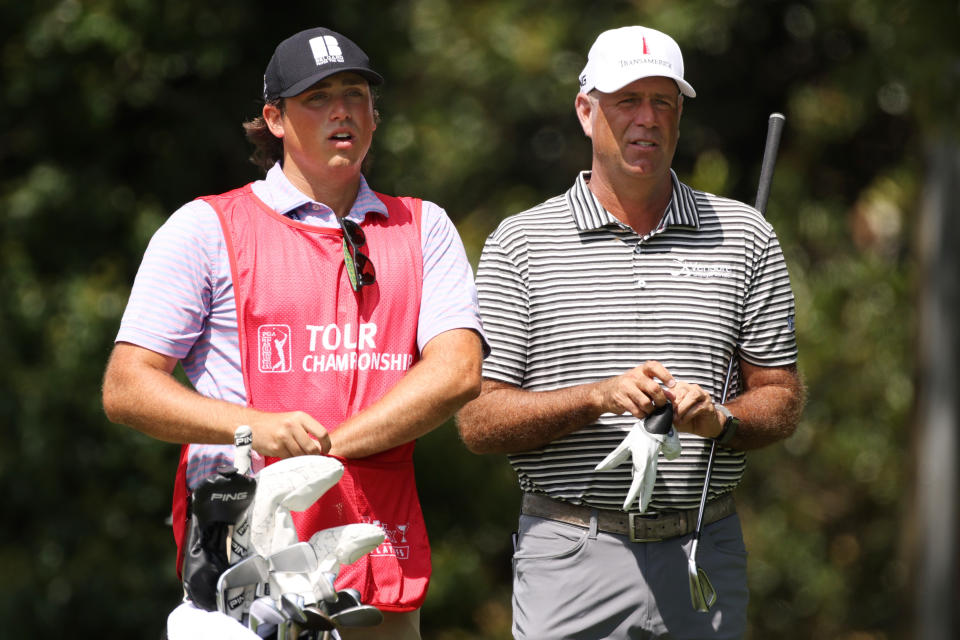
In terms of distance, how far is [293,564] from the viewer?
119 inches

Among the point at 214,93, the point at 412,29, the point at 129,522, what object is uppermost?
the point at 412,29

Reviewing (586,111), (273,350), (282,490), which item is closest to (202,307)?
(273,350)

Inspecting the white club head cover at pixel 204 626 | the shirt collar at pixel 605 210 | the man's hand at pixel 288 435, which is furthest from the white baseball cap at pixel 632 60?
the white club head cover at pixel 204 626

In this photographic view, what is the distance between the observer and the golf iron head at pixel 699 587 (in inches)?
145

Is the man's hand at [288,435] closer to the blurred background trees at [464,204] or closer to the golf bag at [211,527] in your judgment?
the golf bag at [211,527]

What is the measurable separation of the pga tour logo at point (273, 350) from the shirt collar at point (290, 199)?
0.94 ft

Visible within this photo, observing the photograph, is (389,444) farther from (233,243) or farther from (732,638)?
(732,638)

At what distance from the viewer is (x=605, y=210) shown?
3.96 meters

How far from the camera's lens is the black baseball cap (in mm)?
3410

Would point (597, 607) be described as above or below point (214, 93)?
below

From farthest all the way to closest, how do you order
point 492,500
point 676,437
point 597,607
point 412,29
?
1. point 412,29
2. point 492,500
3. point 597,607
4. point 676,437

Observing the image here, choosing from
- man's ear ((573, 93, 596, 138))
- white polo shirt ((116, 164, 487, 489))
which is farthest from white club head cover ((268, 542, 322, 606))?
man's ear ((573, 93, 596, 138))

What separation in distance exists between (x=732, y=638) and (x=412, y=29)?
963 centimetres

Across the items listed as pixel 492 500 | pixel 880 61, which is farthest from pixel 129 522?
pixel 880 61
